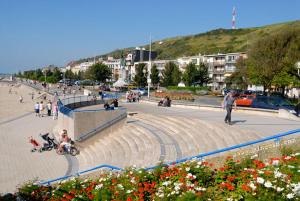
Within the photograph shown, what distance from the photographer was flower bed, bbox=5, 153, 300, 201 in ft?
15.1

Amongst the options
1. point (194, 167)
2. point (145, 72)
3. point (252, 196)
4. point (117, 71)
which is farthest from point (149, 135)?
point (117, 71)

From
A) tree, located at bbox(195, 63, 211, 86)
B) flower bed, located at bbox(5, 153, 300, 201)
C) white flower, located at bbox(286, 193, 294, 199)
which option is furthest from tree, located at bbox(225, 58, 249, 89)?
white flower, located at bbox(286, 193, 294, 199)

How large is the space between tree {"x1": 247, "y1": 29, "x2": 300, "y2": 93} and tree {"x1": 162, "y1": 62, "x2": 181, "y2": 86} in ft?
85.3

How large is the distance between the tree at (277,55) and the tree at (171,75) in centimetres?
2599

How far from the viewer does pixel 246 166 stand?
640 centimetres

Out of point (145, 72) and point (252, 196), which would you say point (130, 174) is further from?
point (145, 72)

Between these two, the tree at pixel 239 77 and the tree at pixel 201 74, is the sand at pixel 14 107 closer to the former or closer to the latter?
the tree at pixel 201 74

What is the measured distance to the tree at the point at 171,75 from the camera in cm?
6762

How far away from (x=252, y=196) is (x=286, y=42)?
115ft

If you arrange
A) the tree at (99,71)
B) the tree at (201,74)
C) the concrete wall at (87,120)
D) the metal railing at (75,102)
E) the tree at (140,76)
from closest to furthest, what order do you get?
the concrete wall at (87,120) < the metal railing at (75,102) < the tree at (201,74) < the tree at (140,76) < the tree at (99,71)

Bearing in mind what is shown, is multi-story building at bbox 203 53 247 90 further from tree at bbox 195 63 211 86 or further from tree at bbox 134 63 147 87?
tree at bbox 134 63 147 87

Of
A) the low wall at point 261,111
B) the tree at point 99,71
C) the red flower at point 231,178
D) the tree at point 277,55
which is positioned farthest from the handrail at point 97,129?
the tree at point 99,71

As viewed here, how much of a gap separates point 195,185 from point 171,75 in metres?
64.1

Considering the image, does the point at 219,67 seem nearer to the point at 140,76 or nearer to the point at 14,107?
the point at 140,76
